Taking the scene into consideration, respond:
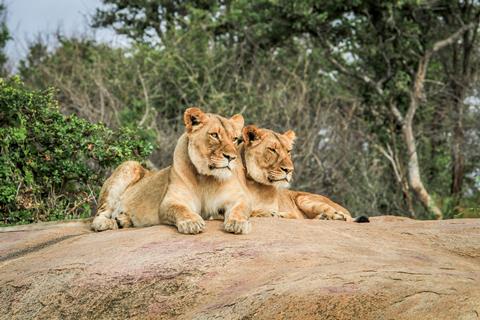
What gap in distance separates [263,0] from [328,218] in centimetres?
1131

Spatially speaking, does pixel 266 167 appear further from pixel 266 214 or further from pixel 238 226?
pixel 238 226

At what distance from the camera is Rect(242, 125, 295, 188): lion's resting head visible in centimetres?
641

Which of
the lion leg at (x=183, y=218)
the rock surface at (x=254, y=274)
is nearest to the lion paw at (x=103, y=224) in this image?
the rock surface at (x=254, y=274)

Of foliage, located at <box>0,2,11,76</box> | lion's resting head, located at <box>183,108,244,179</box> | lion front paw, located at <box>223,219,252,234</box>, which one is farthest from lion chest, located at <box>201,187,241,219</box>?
foliage, located at <box>0,2,11,76</box>

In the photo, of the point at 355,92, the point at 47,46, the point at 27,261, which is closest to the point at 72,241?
the point at 27,261

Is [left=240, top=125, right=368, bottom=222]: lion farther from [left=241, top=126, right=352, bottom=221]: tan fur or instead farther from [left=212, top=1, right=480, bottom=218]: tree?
[left=212, top=1, right=480, bottom=218]: tree

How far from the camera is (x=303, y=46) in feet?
63.0

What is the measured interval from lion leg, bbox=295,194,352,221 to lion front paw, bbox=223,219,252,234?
5.93 feet

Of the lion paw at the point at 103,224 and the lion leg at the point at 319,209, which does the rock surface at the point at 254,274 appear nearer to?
the lion paw at the point at 103,224

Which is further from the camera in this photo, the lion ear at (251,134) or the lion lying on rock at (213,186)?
the lion ear at (251,134)

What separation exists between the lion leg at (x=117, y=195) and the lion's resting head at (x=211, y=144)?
1.11m

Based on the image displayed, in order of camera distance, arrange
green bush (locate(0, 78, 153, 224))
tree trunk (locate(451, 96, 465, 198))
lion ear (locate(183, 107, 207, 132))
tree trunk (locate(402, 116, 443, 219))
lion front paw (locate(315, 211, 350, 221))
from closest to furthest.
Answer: lion ear (locate(183, 107, 207, 132))
lion front paw (locate(315, 211, 350, 221))
green bush (locate(0, 78, 153, 224))
tree trunk (locate(402, 116, 443, 219))
tree trunk (locate(451, 96, 465, 198))

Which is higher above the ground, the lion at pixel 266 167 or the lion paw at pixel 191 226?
the lion at pixel 266 167

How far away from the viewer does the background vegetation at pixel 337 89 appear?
16219 mm
